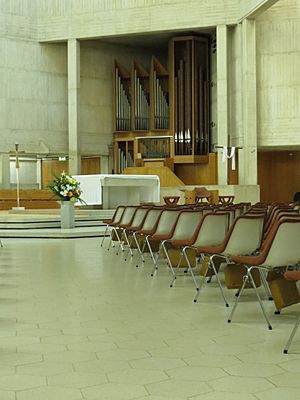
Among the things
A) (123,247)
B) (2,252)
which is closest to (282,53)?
(123,247)

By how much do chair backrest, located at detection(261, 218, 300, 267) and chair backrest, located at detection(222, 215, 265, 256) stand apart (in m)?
0.68

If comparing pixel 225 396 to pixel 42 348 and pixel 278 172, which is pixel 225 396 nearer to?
pixel 42 348

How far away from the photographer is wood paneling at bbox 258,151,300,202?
79.6ft

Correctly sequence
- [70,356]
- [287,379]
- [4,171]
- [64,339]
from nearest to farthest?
1. [287,379]
2. [70,356]
3. [64,339]
4. [4,171]

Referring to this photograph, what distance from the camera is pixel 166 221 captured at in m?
7.31

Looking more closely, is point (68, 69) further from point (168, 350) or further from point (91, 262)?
point (168, 350)

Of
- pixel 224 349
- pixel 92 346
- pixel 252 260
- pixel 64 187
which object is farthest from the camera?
pixel 64 187

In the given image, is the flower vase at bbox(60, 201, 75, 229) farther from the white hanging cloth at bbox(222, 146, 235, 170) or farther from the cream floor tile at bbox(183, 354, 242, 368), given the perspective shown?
A: the cream floor tile at bbox(183, 354, 242, 368)

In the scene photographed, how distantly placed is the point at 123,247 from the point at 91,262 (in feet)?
6.19

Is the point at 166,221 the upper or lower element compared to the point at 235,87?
lower

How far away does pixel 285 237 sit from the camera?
173 inches

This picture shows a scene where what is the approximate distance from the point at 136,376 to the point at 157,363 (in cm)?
27

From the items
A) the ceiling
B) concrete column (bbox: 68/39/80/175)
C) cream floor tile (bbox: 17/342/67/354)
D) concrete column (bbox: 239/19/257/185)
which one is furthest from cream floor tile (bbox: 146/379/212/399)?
the ceiling

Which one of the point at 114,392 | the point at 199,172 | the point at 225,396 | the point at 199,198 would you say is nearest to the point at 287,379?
the point at 225,396
